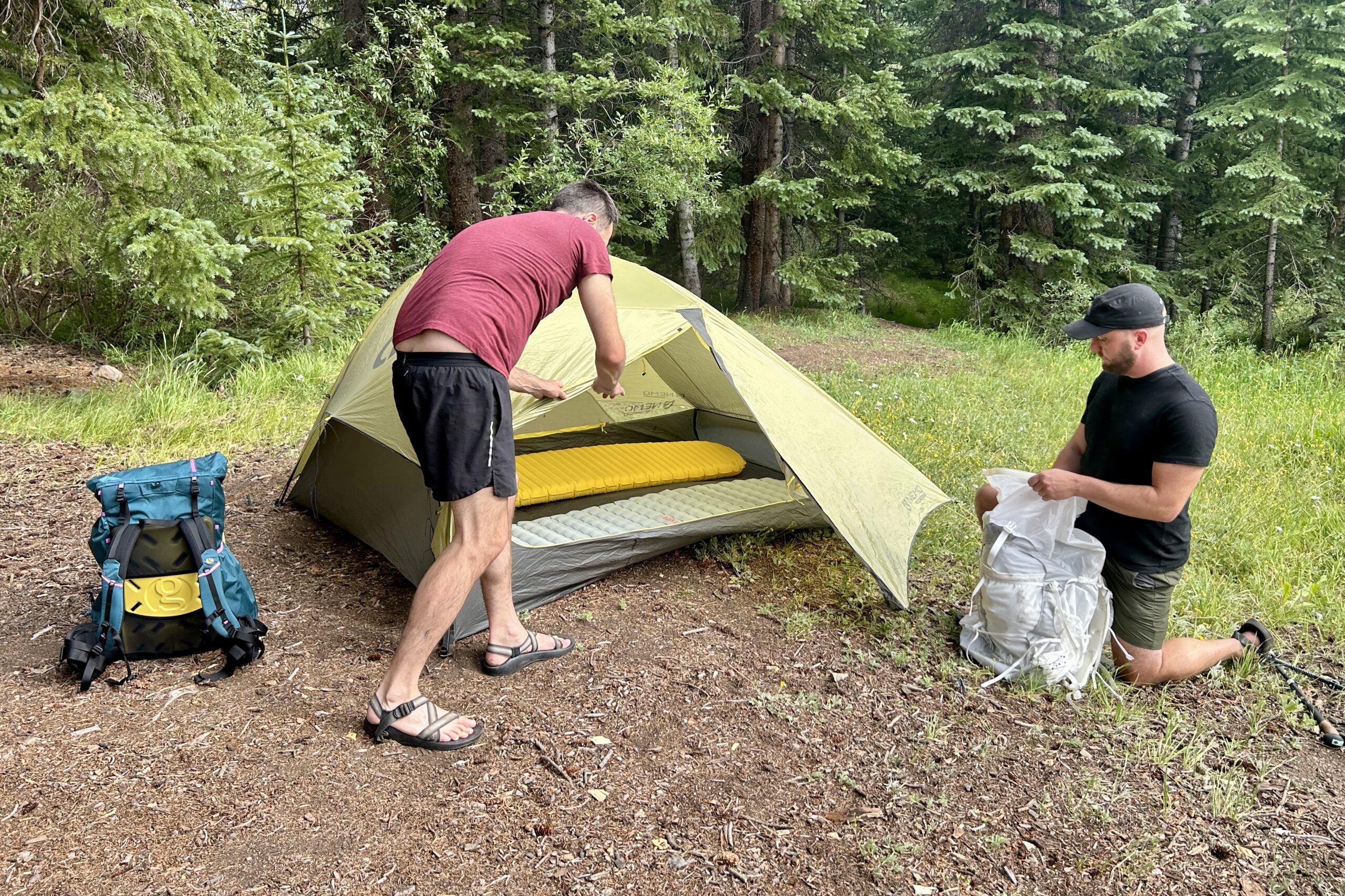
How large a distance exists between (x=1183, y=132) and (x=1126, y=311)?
1199 cm

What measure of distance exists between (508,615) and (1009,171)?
1077cm

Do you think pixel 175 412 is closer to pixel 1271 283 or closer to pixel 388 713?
pixel 388 713

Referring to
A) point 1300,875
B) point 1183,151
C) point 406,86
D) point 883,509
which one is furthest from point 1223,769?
point 1183,151

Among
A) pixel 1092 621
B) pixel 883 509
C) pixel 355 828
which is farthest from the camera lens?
pixel 883 509

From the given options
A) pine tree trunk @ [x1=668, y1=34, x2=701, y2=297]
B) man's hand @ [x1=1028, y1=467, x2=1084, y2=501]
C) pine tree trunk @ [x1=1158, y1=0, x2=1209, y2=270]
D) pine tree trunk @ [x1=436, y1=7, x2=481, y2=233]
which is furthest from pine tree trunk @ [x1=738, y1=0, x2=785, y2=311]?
man's hand @ [x1=1028, y1=467, x2=1084, y2=501]

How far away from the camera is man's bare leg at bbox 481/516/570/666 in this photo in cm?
297

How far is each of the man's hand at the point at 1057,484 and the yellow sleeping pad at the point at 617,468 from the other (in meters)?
2.19

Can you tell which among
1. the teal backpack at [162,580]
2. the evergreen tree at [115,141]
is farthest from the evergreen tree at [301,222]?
the teal backpack at [162,580]

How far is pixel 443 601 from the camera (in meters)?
2.53

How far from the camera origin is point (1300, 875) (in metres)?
2.23

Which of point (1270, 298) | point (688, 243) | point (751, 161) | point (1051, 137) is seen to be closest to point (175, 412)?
point (688, 243)

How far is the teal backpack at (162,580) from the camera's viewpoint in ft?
9.23

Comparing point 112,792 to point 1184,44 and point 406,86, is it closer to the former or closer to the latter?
point 406,86

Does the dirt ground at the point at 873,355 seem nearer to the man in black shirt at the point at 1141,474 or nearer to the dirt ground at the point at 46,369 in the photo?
the man in black shirt at the point at 1141,474
